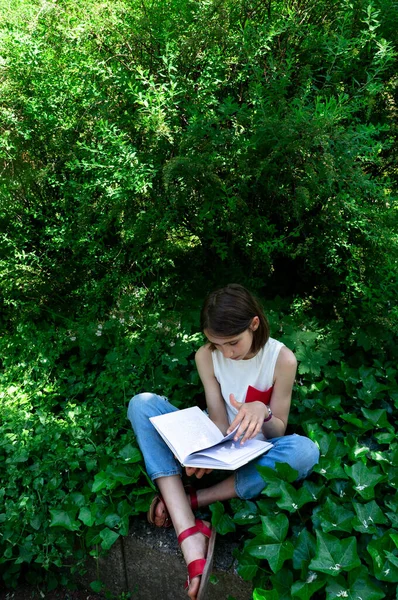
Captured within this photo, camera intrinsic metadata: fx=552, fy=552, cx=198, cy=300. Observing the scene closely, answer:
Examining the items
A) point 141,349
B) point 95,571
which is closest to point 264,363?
point 141,349

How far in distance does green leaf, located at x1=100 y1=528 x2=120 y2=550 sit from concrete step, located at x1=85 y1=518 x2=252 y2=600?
10 cm

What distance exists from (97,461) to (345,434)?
3.80 feet

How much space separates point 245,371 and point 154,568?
0.91 m

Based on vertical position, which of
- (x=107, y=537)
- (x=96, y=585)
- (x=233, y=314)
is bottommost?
(x=96, y=585)

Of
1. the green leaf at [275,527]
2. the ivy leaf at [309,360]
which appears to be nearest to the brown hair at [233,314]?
the ivy leaf at [309,360]

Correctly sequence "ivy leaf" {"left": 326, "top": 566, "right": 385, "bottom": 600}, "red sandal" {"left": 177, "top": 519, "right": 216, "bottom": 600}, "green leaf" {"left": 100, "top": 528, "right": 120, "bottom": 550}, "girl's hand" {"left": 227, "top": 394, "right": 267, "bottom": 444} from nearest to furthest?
"ivy leaf" {"left": 326, "top": 566, "right": 385, "bottom": 600} → "red sandal" {"left": 177, "top": 519, "right": 216, "bottom": 600} → "girl's hand" {"left": 227, "top": 394, "right": 267, "bottom": 444} → "green leaf" {"left": 100, "top": 528, "right": 120, "bottom": 550}

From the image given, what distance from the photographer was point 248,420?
2148 mm

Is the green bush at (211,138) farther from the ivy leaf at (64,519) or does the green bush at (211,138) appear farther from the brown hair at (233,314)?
the ivy leaf at (64,519)

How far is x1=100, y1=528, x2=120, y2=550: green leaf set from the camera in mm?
2244

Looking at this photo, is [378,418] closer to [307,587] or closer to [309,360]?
[309,360]

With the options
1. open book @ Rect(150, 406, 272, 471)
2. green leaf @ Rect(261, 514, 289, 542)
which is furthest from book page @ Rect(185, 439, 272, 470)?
green leaf @ Rect(261, 514, 289, 542)

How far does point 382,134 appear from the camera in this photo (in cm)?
334

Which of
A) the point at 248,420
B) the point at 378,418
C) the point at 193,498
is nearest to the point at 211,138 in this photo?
the point at 248,420

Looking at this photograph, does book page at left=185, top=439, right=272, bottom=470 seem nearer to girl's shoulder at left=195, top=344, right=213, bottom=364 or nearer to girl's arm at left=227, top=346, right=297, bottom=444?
girl's arm at left=227, top=346, right=297, bottom=444
